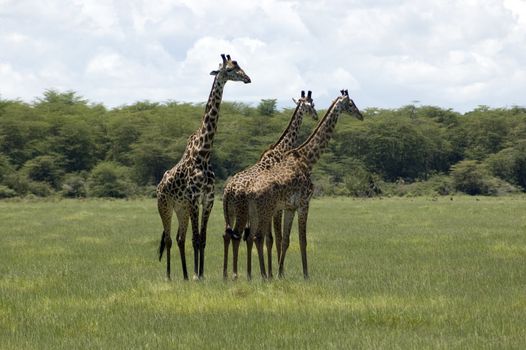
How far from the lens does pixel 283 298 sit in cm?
1159

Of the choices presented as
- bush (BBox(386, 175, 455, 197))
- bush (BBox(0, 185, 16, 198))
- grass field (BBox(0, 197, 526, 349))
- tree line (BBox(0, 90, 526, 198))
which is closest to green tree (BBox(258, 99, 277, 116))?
tree line (BBox(0, 90, 526, 198))

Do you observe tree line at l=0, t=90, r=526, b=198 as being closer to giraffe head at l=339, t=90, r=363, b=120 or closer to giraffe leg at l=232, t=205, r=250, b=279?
giraffe head at l=339, t=90, r=363, b=120

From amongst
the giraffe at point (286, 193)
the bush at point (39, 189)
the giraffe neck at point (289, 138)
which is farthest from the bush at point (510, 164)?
the giraffe at point (286, 193)

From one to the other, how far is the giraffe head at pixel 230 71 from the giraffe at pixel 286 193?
151 cm

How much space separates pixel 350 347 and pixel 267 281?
177 inches

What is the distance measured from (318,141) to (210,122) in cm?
215

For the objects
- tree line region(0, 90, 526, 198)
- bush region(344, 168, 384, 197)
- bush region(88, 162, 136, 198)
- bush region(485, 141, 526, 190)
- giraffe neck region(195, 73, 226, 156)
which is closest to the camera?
giraffe neck region(195, 73, 226, 156)

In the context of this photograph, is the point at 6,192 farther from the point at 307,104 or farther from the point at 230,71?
the point at 230,71

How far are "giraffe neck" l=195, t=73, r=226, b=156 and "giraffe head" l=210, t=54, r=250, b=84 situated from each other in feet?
0.23

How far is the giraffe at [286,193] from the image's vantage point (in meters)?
13.4

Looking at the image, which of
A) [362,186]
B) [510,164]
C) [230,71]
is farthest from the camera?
[510,164]

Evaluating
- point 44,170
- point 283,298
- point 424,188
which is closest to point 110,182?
point 44,170

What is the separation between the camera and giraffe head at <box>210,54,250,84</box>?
1452cm

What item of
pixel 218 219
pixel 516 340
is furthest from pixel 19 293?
pixel 218 219
